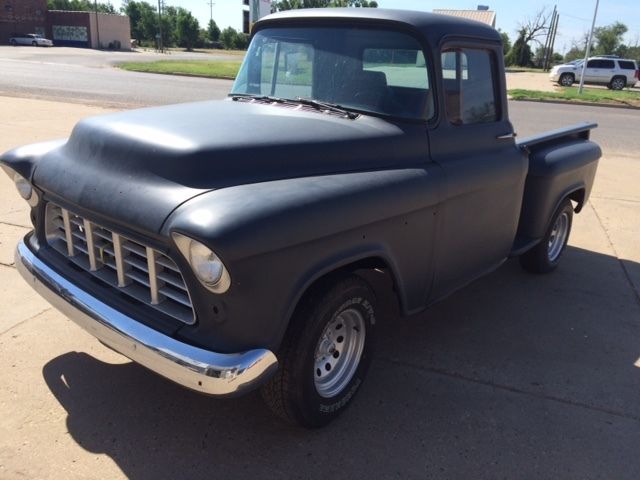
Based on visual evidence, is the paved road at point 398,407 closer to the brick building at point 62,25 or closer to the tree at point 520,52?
the tree at point 520,52

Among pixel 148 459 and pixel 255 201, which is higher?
pixel 255 201

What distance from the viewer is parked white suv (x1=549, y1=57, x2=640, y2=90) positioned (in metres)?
29.9

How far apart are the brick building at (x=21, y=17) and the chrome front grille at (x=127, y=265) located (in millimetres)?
71174

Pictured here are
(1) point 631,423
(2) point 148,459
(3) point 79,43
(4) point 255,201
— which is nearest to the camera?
(4) point 255,201

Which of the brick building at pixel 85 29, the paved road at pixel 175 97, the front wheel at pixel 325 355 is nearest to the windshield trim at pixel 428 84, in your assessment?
the front wheel at pixel 325 355

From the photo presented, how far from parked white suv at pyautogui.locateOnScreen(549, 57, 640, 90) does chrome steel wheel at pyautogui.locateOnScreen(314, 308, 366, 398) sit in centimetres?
3153

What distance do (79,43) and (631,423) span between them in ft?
243

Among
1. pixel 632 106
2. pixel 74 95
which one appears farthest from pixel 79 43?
pixel 632 106

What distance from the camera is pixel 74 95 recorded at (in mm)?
15617

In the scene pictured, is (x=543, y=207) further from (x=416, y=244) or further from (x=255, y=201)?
(x=255, y=201)

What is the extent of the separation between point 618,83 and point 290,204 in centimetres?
3309

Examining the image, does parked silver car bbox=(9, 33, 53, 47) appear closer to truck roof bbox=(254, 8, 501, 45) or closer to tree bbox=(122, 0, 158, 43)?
tree bbox=(122, 0, 158, 43)

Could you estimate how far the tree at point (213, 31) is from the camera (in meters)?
92.3

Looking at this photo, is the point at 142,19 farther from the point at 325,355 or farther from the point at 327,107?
the point at 325,355
